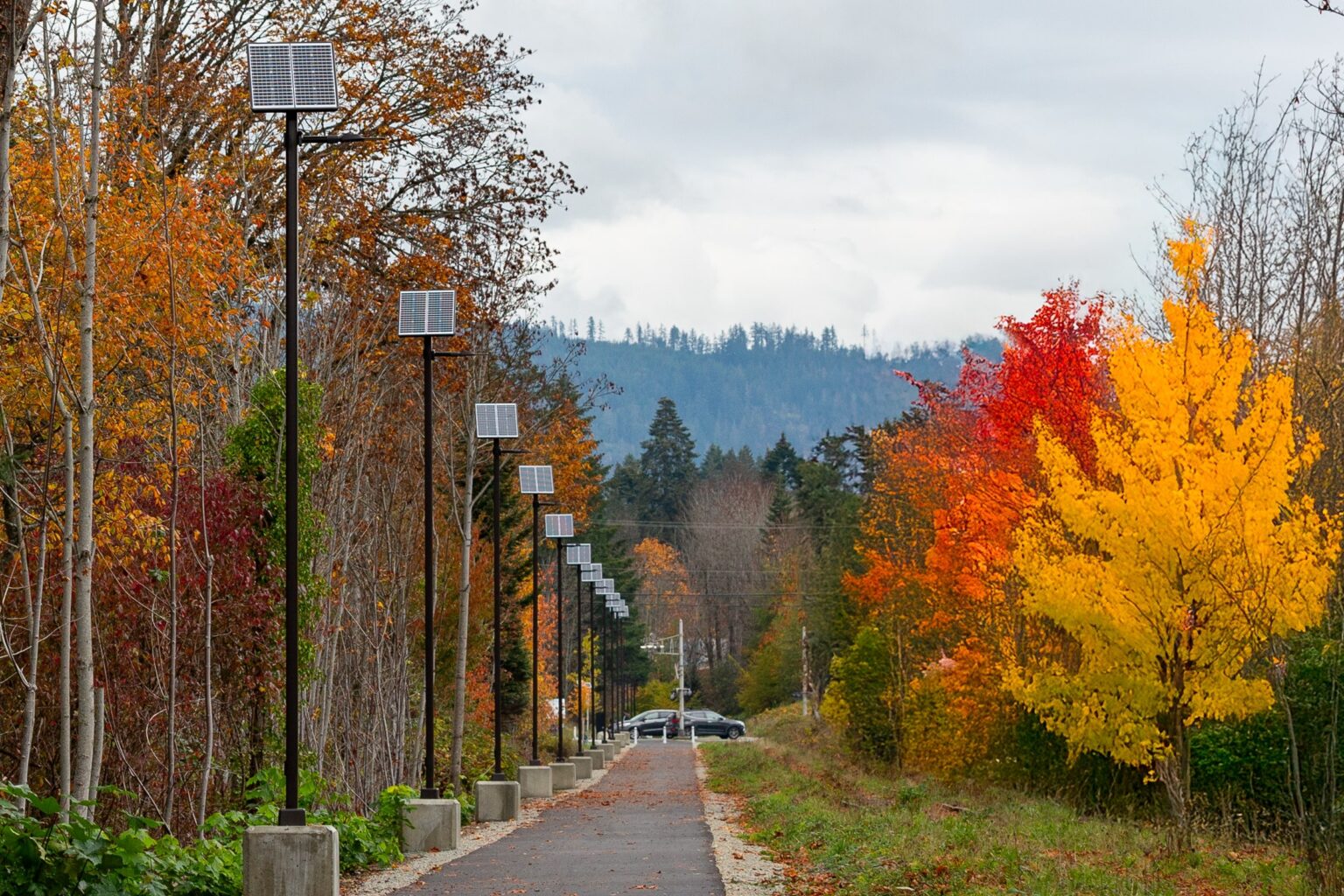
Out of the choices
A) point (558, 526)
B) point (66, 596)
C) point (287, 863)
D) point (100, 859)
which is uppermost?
point (558, 526)

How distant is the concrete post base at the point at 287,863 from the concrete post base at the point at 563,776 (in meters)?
24.9

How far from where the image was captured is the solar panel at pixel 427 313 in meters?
20.5

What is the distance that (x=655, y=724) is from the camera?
287 feet

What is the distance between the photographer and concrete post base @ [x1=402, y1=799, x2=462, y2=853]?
19.0 m

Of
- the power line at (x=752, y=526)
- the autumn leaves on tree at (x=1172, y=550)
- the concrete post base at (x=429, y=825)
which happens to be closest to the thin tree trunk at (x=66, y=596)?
the concrete post base at (x=429, y=825)

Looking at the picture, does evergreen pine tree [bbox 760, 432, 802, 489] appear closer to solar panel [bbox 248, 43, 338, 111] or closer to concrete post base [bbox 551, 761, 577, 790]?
concrete post base [bbox 551, 761, 577, 790]

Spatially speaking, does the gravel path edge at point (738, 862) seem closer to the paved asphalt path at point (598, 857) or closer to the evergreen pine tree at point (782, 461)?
the paved asphalt path at point (598, 857)

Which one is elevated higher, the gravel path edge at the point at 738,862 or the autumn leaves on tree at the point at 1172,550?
the autumn leaves on tree at the point at 1172,550

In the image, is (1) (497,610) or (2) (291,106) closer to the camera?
(2) (291,106)

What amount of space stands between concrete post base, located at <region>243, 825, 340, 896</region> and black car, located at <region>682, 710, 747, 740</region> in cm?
6701

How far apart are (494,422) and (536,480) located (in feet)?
17.0

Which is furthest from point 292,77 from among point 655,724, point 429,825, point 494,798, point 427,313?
point 655,724

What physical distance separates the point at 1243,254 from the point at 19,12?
25544 mm

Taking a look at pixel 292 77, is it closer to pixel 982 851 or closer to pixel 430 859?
pixel 430 859
